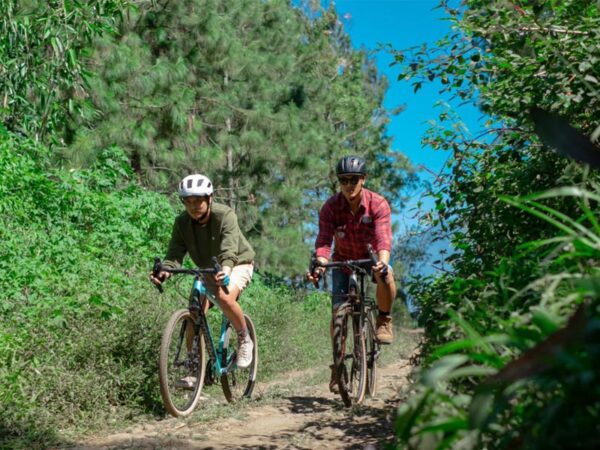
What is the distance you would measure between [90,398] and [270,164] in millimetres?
15050

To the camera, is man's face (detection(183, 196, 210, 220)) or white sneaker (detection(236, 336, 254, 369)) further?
white sneaker (detection(236, 336, 254, 369))

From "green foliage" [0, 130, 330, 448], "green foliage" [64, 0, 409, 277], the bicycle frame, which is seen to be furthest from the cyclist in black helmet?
"green foliage" [64, 0, 409, 277]

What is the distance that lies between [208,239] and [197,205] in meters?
0.41

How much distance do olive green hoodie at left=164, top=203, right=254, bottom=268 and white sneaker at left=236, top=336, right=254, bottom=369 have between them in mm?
977

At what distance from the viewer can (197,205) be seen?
670 cm

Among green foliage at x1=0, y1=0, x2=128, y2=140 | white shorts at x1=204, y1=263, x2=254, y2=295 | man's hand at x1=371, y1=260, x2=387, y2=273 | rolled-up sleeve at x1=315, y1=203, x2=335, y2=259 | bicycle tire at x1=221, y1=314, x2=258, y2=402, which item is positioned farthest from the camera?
green foliage at x1=0, y1=0, x2=128, y2=140

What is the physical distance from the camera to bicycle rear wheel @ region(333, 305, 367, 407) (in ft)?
22.3

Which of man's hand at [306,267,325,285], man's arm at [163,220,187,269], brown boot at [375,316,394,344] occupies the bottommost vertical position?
brown boot at [375,316,394,344]

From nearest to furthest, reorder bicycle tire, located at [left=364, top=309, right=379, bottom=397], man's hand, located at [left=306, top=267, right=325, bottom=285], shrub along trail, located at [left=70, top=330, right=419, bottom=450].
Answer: shrub along trail, located at [left=70, top=330, right=419, bottom=450]
man's hand, located at [left=306, top=267, right=325, bottom=285]
bicycle tire, located at [left=364, top=309, right=379, bottom=397]

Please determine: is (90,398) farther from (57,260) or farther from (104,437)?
(57,260)

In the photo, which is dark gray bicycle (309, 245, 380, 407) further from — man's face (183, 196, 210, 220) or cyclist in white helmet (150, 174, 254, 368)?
man's face (183, 196, 210, 220)

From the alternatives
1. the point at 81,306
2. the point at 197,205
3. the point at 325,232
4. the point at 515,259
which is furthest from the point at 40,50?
the point at 515,259

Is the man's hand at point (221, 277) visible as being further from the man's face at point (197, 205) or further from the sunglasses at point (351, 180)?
the sunglasses at point (351, 180)

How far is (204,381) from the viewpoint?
7.27 meters
